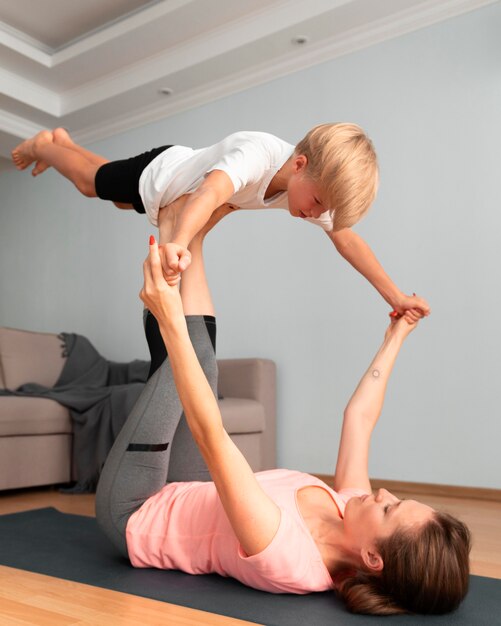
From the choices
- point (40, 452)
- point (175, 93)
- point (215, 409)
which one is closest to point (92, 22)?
point (175, 93)

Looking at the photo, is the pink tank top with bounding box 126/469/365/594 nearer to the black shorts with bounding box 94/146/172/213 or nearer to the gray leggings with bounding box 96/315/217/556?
the gray leggings with bounding box 96/315/217/556

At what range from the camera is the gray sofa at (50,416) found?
132 inches

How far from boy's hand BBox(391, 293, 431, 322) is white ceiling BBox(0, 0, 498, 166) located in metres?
2.31

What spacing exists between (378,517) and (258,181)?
96 centimetres

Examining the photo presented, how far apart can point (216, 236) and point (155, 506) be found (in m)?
3.11

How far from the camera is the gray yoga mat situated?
136cm

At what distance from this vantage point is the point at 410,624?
52.1 inches

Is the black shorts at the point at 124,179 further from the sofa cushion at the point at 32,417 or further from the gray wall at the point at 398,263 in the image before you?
the gray wall at the point at 398,263

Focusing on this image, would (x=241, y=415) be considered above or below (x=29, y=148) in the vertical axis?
below

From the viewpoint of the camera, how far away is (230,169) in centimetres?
168

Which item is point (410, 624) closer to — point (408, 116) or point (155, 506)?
point (155, 506)

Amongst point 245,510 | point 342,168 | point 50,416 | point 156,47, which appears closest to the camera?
point 245,510

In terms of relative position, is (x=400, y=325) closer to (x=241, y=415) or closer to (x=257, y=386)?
(x=241, y=415)

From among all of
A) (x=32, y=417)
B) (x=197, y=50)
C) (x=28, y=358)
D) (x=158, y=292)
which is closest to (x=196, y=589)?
(x=158, y=292)
